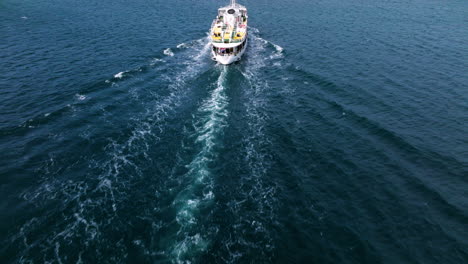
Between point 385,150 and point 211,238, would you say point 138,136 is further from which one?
point 385,150

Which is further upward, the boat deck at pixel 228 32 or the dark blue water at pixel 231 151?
the boat deck at pixel 228 32

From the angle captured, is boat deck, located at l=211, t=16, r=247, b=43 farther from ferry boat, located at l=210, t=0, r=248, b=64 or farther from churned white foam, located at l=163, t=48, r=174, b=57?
churned white foam, located at l=163, t=48, r=174, b=57

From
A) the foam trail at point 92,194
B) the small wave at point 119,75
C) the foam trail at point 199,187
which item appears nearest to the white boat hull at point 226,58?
Result: the foam trail at point 199,187

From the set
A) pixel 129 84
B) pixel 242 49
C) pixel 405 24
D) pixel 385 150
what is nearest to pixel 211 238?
pixel 385 150

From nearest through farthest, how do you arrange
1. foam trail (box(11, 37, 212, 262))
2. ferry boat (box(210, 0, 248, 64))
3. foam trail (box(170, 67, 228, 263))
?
foam trail (box(170, 67, 228, 263)) < foam trail (box(11, 37, 212, 262)) < ferry boat (box(210, 0, 248, 64))

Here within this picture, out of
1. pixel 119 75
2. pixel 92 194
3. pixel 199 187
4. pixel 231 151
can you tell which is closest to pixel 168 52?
pixel 119 75

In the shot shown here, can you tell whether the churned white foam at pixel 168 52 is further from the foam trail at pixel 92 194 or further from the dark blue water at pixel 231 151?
the foam trail at pixel 92 194

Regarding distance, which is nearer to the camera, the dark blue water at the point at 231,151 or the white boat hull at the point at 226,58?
the dark blue water at the point at 231,151

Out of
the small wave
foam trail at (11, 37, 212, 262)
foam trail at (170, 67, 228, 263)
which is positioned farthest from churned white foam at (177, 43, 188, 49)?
foam trail at (11, 37, 212, 262)
